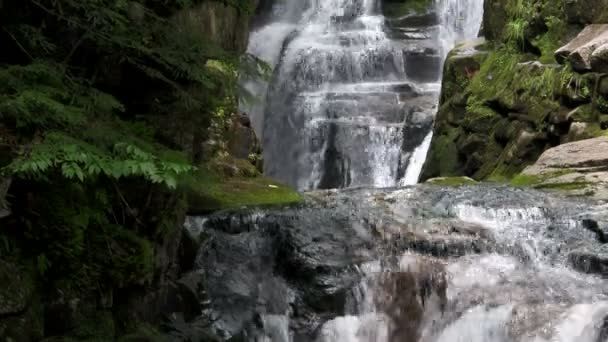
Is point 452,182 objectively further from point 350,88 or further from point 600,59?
point 350,88

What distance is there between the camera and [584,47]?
12.9 meters

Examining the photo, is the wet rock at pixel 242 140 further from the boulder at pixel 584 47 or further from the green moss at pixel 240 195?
the boulder at pixel 584 47

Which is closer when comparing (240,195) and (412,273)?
(412,273)

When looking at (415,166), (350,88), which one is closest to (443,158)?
(415,166)

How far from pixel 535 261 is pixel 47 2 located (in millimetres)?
5939

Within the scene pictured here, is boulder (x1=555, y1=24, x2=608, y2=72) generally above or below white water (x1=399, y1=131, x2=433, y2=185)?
above

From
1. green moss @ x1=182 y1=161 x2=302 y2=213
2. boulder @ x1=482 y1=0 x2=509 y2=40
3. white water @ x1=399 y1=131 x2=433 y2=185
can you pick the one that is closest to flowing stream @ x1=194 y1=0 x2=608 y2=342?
green moss @ x1=182 y1=161 x2=302 y2=213

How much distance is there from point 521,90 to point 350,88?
269 inches

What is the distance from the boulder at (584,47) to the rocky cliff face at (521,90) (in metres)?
0.02

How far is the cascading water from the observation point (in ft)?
57.0

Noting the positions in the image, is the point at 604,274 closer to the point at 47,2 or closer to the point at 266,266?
the point at 266,266

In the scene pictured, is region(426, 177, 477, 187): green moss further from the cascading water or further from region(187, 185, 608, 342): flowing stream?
the cascading water

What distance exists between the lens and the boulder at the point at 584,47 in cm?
1267

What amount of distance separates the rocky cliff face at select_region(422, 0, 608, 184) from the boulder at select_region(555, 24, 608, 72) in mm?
20
